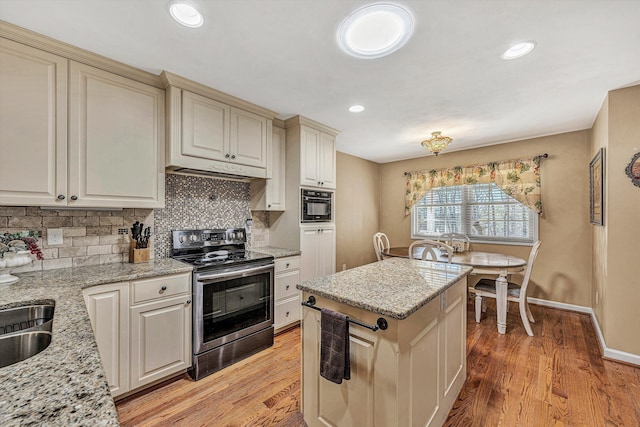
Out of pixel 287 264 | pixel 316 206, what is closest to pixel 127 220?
pixel 287 264

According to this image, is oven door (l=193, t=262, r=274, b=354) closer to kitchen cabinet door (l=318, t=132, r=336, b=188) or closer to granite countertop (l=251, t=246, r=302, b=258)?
granite countertop (l=251, t=246, r=302, b=258)

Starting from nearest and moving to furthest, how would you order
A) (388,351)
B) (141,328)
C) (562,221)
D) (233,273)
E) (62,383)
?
1. (62,383)
2. (388,351)
3. (141,328)
4. (233,273)
5. (562,221)

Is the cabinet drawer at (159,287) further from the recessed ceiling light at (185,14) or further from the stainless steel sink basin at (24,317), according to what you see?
the recessed ceiling light at (185,14)

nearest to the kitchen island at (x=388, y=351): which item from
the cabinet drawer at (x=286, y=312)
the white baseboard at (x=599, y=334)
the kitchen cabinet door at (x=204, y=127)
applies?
the cabinet drawer at (x=286, y=312)

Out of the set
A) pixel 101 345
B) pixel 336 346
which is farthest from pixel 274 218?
pixel 336 346

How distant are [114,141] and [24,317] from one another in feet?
4.13

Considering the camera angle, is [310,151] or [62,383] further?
[310,151]

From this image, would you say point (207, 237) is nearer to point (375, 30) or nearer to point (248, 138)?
point (248, 138)

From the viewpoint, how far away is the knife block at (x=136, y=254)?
2.25 metres

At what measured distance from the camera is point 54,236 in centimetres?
199

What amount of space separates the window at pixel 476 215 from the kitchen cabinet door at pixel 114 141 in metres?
4.21

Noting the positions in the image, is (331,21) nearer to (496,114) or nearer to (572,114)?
(496,114)

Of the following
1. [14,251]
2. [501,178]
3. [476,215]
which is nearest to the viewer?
[14,251]

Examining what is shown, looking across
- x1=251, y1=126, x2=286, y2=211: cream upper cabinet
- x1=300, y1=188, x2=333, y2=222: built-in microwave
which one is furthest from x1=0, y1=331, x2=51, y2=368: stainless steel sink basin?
x1=300, y1=188, x2=333, y2=222: built-in microwave
